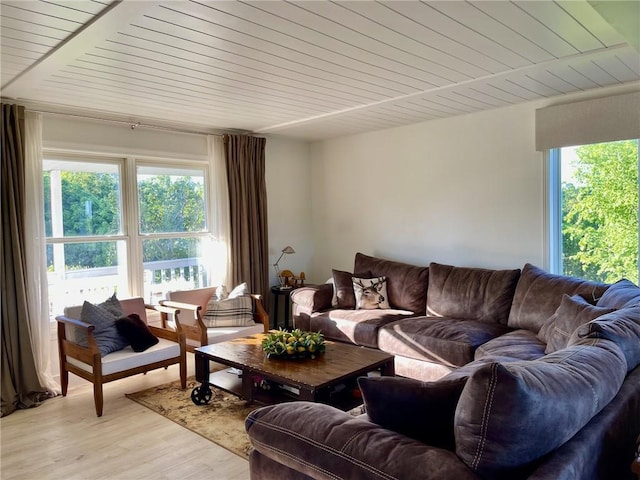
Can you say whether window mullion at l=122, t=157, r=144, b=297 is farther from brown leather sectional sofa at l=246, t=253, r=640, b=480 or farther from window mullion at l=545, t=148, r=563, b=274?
window mullion at l=545, t=148, r=563, b=274

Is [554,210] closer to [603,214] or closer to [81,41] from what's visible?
[603,214]

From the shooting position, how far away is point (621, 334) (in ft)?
6.13

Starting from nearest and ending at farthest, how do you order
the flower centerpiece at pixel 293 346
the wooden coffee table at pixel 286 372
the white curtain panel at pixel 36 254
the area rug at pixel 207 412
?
the wooden coffee table at pixel 286 372
the area rug at pixel 207 412
the flower centerpiece at pixel 293 346
the white curtain panel at pixel 36 254

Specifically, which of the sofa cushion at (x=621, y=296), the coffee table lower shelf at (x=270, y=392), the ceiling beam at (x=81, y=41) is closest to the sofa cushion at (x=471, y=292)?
the sofa cushion at (x=621, y=296)

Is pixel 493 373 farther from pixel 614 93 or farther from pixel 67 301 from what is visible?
pixel 67 301

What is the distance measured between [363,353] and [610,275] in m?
2.12

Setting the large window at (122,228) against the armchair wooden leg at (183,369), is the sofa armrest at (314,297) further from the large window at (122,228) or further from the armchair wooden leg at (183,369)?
the armchair wooden leg at (183,369)

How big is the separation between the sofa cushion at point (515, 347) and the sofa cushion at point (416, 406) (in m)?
1.63

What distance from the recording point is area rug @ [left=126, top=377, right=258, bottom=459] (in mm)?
2959

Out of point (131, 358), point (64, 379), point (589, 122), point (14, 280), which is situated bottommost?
point (64, 379)

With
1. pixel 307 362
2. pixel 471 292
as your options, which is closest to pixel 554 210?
pixel 471 292

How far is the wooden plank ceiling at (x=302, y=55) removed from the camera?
86.8 inches

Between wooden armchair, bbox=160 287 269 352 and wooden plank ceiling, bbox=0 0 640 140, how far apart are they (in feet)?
5.59

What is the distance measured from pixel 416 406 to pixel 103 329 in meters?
2.94
